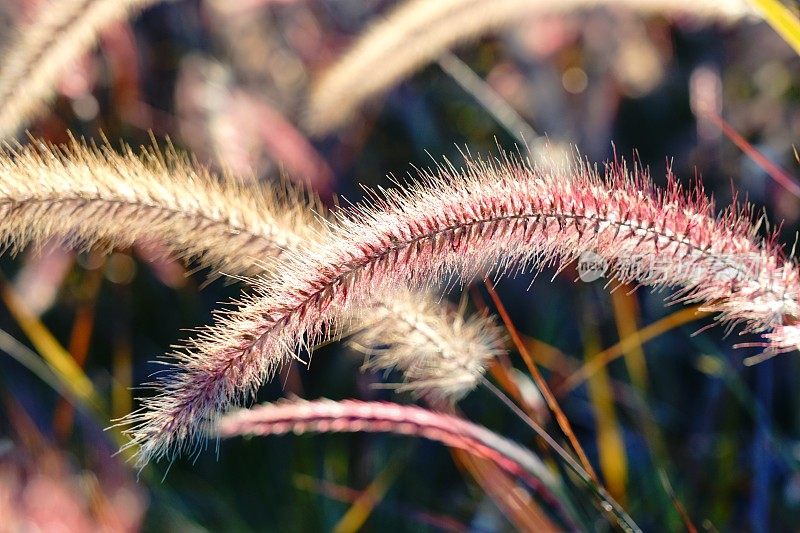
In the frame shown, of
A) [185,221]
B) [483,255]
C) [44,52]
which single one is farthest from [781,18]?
[44,52]

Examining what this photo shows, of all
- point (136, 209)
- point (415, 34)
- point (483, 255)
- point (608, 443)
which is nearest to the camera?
point (483, 255)

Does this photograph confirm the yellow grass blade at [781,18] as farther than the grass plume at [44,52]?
No

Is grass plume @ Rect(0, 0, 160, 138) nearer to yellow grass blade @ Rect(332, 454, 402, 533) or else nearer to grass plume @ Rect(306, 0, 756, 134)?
grass plume @ Rect(306, 0, 756, 134)

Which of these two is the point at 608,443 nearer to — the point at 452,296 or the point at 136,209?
the point at 452,296

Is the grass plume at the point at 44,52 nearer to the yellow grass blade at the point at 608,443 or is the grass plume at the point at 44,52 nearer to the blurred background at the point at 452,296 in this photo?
the blurred background at the point at 452,296

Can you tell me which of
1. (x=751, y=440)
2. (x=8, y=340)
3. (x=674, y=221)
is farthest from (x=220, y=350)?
(x=751, y=440)

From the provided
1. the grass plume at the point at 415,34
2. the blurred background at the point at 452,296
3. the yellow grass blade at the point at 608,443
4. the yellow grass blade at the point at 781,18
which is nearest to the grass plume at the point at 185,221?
the blurred background at the point at 452,296
